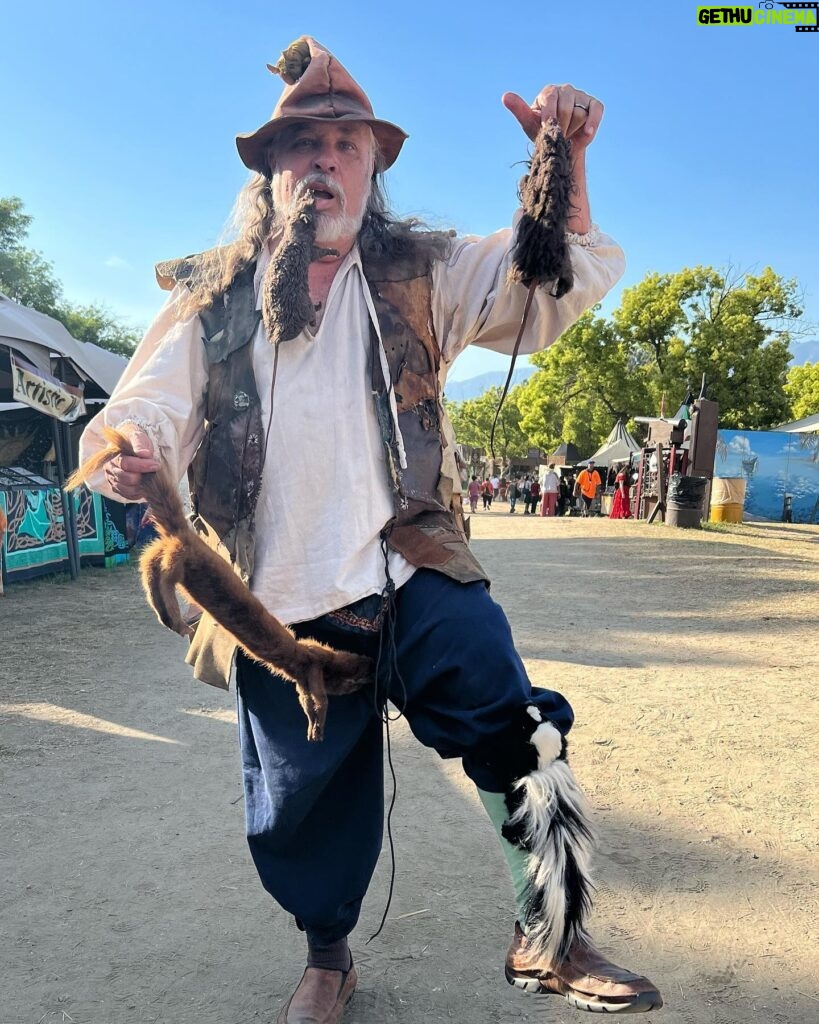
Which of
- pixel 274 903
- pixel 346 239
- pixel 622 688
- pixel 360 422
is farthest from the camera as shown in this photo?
pixel 622 688

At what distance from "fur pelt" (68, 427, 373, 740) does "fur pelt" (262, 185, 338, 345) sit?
1.40 feet

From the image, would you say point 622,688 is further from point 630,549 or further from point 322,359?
point 630,549

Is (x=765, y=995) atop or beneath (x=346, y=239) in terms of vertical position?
beneath

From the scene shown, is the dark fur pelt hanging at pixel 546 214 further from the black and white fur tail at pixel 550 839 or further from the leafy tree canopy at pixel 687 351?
the leafy tree canopy at pixel 687 351

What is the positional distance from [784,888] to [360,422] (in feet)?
6.71

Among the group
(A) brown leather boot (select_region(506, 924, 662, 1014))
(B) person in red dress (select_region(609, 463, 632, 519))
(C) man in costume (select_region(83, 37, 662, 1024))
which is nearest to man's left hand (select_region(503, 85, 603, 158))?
(C) man in costume (select_region(83, 37, 662, 1024))

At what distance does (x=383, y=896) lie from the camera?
2514mm

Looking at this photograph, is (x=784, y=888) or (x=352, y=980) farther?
(x=784, y=888)

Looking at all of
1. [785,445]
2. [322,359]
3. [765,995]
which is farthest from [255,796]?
[785,445]

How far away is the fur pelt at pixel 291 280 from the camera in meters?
1.78

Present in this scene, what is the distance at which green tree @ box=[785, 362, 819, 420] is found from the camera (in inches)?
1293

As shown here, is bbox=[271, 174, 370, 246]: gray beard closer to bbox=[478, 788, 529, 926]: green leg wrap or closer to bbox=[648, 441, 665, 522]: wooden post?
bbox=[478, 788, 529, 926]: green leg wrap

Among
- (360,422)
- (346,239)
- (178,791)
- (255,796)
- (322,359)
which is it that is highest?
(346,239)

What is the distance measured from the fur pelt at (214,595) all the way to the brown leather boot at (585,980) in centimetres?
64
